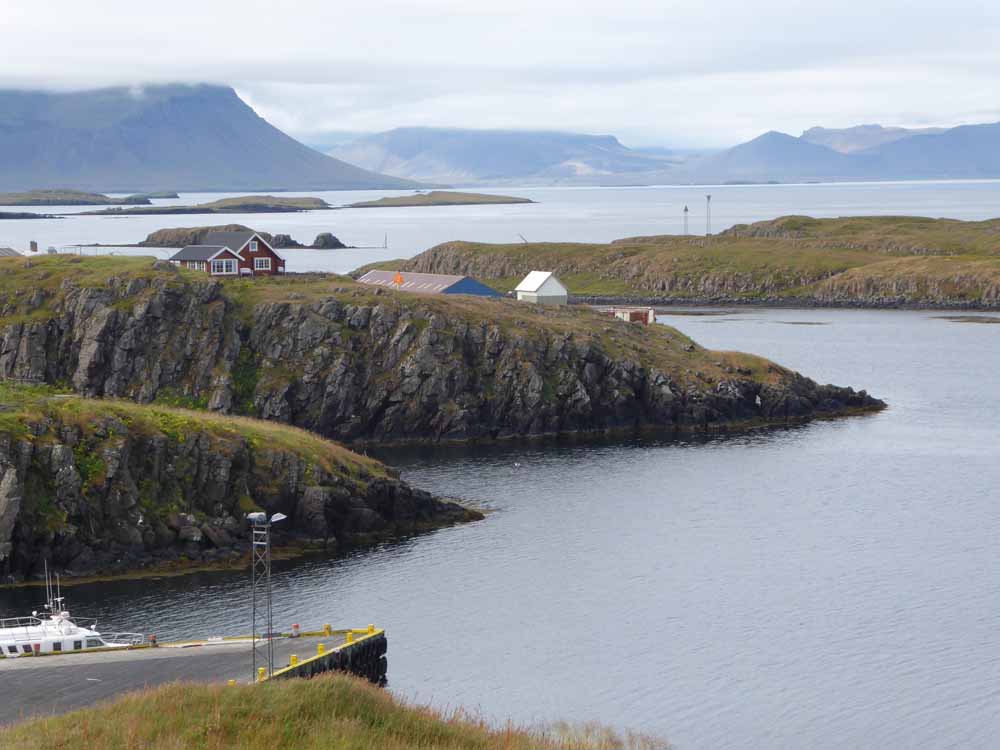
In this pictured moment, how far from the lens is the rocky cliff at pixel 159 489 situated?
2990 inches

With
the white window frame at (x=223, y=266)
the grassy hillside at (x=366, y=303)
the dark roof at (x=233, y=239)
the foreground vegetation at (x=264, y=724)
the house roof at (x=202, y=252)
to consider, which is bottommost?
the foreground vegetation at (x=264, y=724)

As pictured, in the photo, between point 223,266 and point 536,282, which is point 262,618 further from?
point 536,282

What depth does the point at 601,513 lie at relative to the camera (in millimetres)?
92188

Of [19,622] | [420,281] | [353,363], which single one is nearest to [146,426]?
[19,622]

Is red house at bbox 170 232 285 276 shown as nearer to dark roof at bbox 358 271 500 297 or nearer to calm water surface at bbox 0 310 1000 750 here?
dark roof at bbox 358 271 500 297

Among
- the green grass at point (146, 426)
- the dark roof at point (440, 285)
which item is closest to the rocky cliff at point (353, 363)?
the dark roof at point (440, 285)

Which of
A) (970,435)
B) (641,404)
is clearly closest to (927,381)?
(970,435)

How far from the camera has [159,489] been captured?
263 feet

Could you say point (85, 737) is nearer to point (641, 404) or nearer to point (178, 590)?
point (178, 590)

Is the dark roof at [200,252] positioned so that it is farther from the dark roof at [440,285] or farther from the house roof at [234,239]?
the dark roof at [440,285]

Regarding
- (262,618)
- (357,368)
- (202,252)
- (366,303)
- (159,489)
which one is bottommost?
(262,618)

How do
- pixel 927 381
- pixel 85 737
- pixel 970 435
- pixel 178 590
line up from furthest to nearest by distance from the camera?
pixel 927 381, pixel 970 435, pixel 178 590, pixel 85 737

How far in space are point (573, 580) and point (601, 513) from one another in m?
15.7

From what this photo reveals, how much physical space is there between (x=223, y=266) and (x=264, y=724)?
102 m
